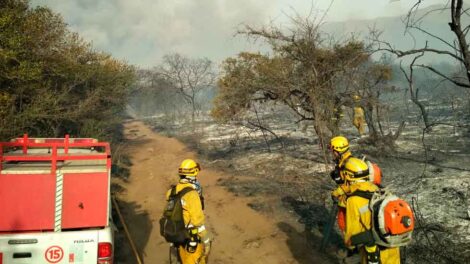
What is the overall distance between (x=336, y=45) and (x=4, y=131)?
37.8 ft

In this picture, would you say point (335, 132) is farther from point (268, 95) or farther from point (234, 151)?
point (234, 151)

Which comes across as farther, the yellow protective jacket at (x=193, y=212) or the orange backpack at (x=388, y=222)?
the yellow protective jacket at (x=193, y=212)

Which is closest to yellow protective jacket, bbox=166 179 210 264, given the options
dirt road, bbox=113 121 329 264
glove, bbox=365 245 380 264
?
glove, bbox=365 245 380 264

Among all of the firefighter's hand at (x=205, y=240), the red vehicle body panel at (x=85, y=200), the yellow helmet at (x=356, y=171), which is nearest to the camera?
the yellow helmet at (x=356, y=171)

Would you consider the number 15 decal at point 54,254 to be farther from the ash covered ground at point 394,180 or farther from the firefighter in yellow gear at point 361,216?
the ash covered ground at point 394,180

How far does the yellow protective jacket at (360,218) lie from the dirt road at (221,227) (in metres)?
3.36

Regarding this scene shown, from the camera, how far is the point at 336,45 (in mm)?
14398

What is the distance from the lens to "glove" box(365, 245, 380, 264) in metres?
4.52

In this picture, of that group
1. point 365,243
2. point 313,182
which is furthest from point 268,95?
point 365,243

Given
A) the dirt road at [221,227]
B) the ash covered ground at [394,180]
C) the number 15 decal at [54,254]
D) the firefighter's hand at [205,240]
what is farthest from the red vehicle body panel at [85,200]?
the ash covered ground at [394,180]

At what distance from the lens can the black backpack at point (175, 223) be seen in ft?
18.2

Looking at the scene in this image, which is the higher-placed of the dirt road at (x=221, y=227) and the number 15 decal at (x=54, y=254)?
the number 15 decal at (x=54, y=254)

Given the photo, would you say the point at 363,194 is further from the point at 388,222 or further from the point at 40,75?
the point at 40,75

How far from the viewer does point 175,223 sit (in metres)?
5.54
